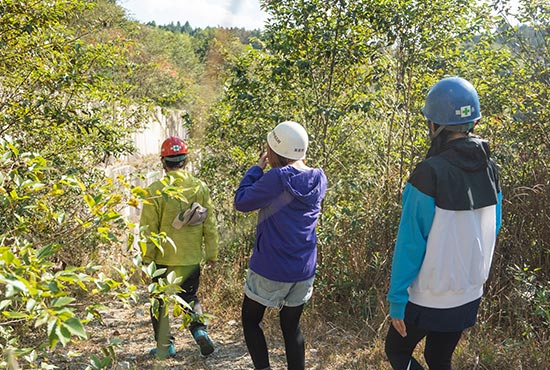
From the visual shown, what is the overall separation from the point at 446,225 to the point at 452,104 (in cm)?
56

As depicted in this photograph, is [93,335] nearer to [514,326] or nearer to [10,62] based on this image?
[10,62]

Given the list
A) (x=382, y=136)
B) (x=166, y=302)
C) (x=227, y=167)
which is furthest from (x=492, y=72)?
(x=166, y=302)

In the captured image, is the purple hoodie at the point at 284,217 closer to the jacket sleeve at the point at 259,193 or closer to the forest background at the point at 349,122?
the jacket sleeve at the point at 259,193

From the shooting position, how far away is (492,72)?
4816 millimetres

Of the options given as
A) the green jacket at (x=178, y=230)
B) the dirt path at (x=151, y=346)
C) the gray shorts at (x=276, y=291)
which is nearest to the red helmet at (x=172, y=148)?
the green jacket at (x=178, y=230)

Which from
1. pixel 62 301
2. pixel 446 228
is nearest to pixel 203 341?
pixel 446 228

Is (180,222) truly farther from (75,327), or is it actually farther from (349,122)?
(75,327)

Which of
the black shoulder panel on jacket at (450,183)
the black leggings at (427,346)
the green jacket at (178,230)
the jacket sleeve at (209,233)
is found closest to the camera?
the black shoulder panel on jacket at (450,183)

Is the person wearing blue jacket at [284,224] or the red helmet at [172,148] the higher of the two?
the red helmet at [172,148]

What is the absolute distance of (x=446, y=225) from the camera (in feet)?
8.15

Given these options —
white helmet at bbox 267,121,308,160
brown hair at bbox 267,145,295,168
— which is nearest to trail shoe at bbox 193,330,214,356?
brown hair at bbox 267,145,295,168

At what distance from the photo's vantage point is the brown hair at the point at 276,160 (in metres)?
3.29

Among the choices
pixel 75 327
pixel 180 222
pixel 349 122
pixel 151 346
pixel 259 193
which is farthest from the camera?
pixel 349 122

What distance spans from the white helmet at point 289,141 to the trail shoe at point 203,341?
1.69 meters
